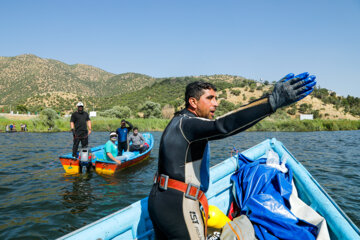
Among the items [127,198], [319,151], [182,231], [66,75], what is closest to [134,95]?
[66,75]

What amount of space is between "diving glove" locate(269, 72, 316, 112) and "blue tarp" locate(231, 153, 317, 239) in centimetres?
188

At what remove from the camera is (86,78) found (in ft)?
440

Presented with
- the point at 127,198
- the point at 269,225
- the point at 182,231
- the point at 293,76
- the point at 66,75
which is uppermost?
the point at 66,75

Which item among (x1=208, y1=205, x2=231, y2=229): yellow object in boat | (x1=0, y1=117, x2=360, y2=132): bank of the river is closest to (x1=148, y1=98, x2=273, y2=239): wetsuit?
(x1=208, y1=205, x2=231, y2=229): yellow object in boat

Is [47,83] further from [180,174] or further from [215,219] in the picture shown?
[180,174]

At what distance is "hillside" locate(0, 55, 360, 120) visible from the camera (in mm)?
49688

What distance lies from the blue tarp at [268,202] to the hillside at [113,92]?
124ft

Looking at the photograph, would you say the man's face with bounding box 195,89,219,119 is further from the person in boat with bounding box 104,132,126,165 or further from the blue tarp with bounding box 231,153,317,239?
the person in boat with bounding box 104,132,126,165

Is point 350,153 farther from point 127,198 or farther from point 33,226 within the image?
point 33,226

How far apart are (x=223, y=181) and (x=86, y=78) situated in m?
141

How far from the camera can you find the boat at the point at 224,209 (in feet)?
8.20

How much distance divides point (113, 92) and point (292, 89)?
384 ft

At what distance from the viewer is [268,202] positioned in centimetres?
322

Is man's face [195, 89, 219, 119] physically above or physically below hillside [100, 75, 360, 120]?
below
